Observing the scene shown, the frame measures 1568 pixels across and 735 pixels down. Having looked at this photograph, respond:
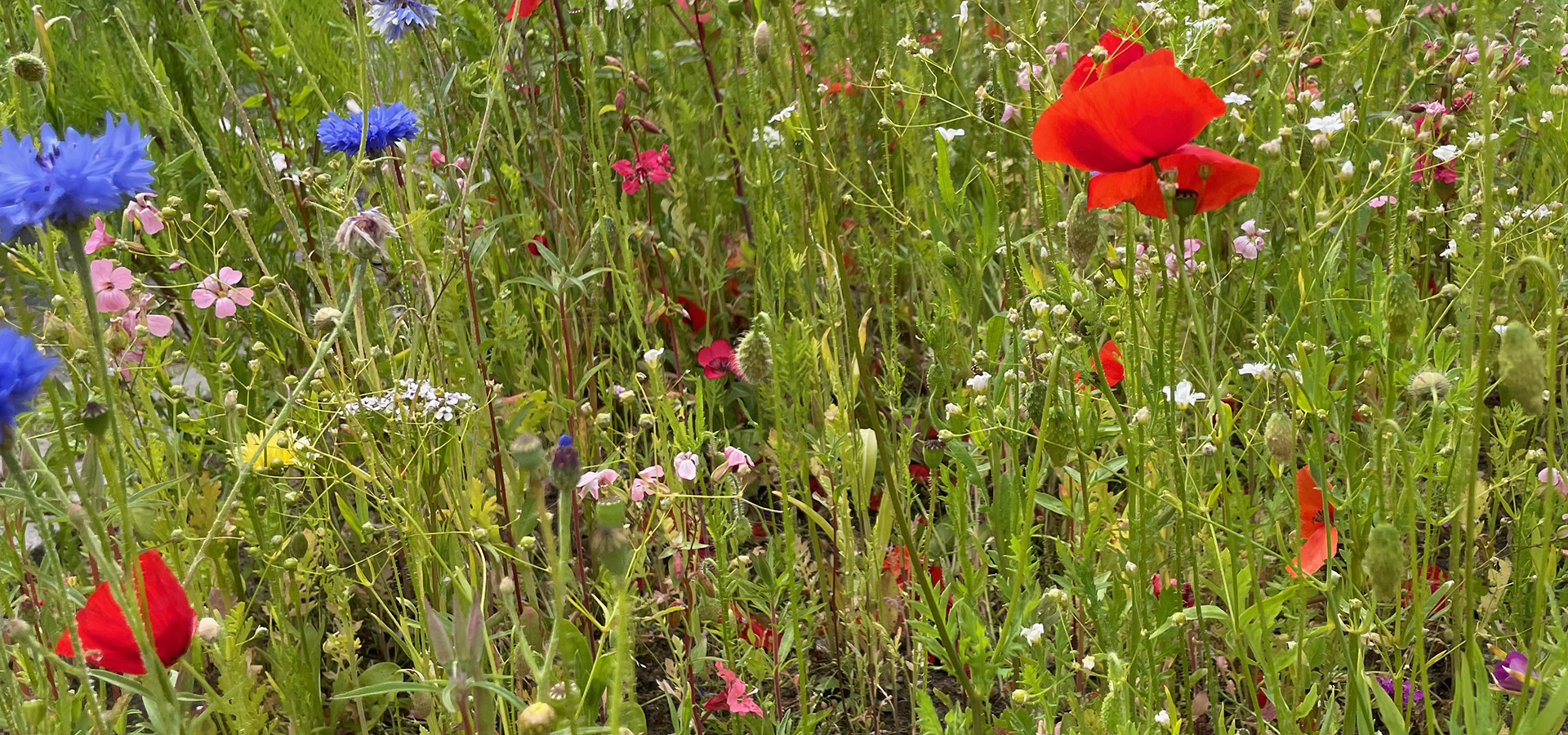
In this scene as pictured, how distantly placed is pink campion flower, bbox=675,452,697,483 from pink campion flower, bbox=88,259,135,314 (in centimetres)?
72

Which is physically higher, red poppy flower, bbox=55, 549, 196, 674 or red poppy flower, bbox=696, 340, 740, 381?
red poppy flower, bbox=55, 549, 196, 674

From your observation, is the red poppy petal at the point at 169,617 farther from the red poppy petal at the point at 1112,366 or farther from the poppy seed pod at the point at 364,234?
the red poppy petal at the point at 1112,366

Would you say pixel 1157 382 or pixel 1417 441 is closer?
pixel 1157 382

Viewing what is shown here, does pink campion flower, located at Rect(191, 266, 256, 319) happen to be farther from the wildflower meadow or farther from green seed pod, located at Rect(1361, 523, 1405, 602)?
green seed pod, located at Rect(1361, 523, 1405, 602)

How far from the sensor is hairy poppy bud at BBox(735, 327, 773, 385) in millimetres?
1302

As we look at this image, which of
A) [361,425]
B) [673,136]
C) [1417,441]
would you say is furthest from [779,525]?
[1417,441]

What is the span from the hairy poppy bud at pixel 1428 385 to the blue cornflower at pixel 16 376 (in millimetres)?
1001

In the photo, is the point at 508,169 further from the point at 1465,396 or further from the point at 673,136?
the point at 1465,396

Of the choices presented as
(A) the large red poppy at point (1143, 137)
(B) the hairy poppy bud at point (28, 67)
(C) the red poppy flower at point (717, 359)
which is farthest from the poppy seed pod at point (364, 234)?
(C) the red poppy flower at point (717, 359)

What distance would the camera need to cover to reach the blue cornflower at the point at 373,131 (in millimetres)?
1400

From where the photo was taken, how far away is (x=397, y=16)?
165 centimetres

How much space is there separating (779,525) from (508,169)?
728mm

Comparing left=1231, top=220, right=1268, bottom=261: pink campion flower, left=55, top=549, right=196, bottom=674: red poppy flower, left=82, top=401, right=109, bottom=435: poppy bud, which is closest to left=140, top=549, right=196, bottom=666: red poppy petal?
left=55, top=549, right=196, bottom=674: red poppy flower

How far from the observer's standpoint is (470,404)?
1.37 m
